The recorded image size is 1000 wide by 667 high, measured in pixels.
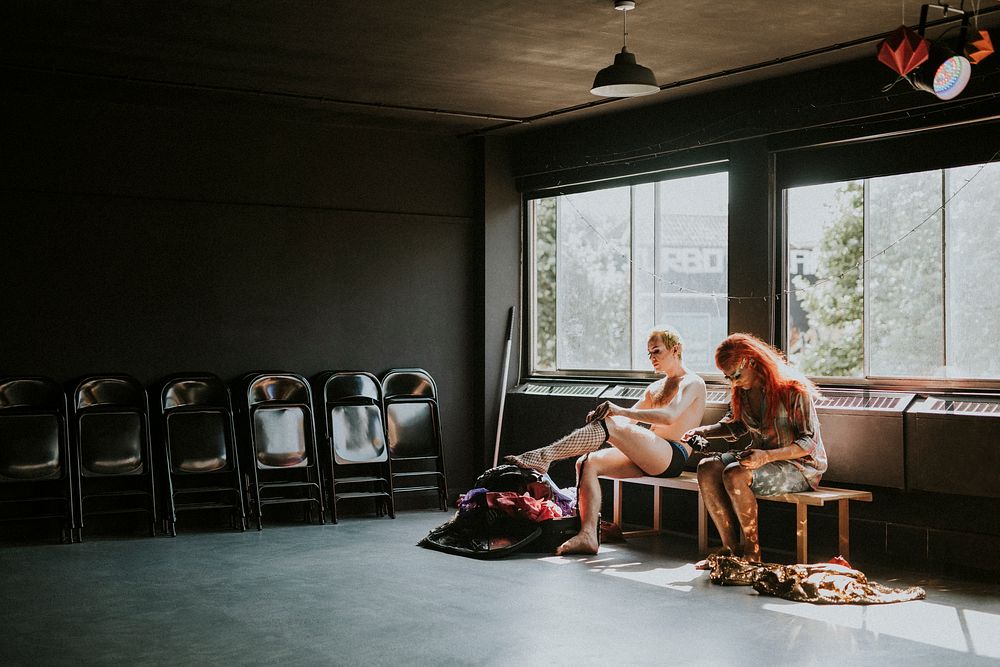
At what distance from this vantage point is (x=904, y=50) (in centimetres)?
462

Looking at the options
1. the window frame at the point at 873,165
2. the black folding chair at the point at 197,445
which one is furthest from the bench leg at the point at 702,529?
the black folding chair at the point at 197,445

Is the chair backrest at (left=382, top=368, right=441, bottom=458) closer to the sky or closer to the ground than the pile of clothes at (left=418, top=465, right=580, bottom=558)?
closer to the sky

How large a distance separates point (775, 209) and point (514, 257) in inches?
105

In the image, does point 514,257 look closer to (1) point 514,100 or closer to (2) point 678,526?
(1) point 514,100

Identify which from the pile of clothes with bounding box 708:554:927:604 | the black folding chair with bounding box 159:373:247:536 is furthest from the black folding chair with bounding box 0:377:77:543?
the pile of clothes with bounding box 708:554:927:604

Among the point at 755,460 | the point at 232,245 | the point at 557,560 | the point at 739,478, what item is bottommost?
the point at 557,560

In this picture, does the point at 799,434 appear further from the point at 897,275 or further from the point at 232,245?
the point at 232,245

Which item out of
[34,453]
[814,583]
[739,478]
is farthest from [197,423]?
[814,583]

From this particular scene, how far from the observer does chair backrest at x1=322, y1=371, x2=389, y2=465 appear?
7934 mm

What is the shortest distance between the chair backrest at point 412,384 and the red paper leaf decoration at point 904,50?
470 cm

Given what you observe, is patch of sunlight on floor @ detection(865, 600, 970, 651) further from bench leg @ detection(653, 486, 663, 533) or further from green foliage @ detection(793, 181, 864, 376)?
bench leg @ detection(653, 486, 663, 533)

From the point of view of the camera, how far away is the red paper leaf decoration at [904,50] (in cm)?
461

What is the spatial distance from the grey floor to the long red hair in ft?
3.37

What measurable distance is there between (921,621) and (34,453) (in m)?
5.37
